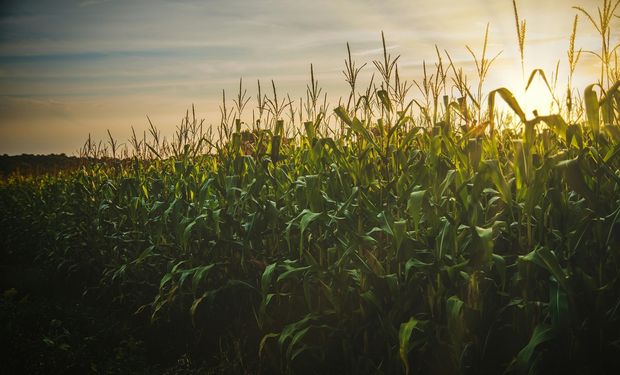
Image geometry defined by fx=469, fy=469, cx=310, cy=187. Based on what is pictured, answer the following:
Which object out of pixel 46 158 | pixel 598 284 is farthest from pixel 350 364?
pixel 46 158

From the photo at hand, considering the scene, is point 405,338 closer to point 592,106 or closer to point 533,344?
point 533,344

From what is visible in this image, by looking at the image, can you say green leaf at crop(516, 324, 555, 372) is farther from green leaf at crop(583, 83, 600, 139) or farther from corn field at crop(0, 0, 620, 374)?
green leaf at crop(583, 83, 600, 139)

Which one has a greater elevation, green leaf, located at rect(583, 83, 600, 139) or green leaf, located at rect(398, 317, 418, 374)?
green leaf, located at rect(583, 83, 600, 139)

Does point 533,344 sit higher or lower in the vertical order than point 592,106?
lower

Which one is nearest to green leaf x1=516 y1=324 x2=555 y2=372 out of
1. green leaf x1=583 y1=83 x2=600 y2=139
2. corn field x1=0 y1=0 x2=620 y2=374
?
corn field x1=0 y1=0 x2=620 y2=374

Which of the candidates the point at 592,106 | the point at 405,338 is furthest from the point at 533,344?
the point at 592,106

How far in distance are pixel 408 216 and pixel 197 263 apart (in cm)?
195

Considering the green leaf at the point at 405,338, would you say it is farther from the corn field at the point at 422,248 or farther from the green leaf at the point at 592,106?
the green leaf at the point at 592,106

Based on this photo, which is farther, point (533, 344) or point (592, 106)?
point (592, 106)

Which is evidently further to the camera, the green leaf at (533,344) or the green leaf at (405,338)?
the green leaf at (405,338)

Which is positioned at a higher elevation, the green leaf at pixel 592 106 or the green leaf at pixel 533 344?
the green leaf at pixel 592 106

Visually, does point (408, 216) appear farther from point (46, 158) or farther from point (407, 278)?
point (46, 158)

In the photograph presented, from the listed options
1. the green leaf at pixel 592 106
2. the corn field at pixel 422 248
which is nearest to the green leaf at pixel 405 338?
the corn field at pixel 422 248

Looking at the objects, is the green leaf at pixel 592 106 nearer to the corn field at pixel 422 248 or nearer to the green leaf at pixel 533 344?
the corn field at pixel 422 248
